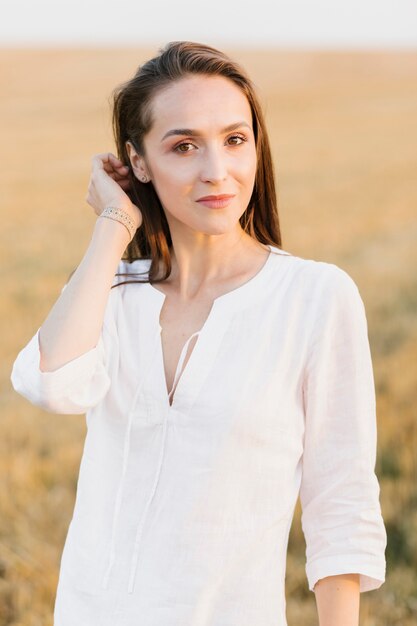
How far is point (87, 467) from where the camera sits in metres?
1.96

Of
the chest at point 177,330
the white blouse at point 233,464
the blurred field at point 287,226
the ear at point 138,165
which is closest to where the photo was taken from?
the white blouse at point 233,464

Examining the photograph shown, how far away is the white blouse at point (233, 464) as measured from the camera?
1.82m

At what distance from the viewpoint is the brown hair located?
202 centimetres

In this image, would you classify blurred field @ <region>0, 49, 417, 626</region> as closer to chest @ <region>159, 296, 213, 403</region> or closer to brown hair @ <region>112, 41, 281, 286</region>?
brown hair @ <region>112, 41, 281, 286</region>

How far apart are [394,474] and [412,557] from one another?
2.90ft

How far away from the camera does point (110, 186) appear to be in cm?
214

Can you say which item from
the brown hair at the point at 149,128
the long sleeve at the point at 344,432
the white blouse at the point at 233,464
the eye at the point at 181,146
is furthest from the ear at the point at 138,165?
the long sleeve at the point at 344,432

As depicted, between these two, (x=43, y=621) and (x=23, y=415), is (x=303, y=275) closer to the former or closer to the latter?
(x=43, y=621)

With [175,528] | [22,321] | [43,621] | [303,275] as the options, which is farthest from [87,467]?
[22,321]

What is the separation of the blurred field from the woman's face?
193 millimetres

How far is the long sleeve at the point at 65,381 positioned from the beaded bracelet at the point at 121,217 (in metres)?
0.26

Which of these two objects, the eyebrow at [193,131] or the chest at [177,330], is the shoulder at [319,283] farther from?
the eyebrow at [193,131]

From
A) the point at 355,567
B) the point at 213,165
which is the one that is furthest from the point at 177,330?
the point at 355,567

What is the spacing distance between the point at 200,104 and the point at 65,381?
22.3 inches
